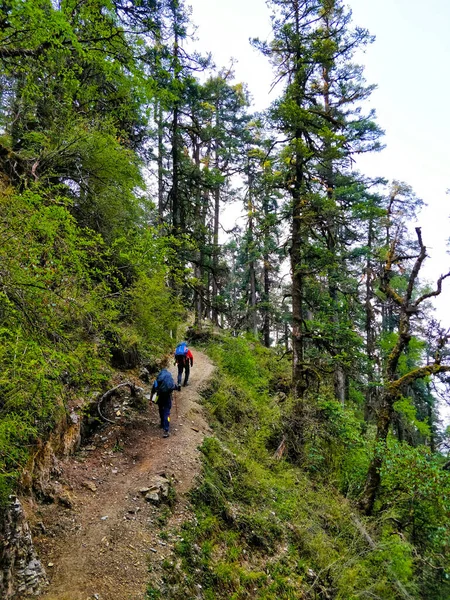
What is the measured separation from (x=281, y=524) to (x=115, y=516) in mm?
3531

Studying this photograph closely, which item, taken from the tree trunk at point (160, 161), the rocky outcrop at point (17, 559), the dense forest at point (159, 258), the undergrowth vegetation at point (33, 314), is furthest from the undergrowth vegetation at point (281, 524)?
the tree trunk at point (160, 161)

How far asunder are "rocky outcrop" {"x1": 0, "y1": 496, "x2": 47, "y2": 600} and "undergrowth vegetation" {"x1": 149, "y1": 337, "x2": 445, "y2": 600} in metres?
1.48

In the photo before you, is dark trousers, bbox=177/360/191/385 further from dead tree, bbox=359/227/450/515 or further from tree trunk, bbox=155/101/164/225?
tree trunk, bbox=155/101/164/225

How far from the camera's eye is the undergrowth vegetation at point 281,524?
17.6 feet

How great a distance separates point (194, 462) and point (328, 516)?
366cm

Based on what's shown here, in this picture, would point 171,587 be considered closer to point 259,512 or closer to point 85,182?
point 259,512

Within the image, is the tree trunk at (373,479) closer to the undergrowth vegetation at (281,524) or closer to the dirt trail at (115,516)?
the undergrowth vegetation at (281,524)

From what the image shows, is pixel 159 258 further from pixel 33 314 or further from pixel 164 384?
pixel 33 314

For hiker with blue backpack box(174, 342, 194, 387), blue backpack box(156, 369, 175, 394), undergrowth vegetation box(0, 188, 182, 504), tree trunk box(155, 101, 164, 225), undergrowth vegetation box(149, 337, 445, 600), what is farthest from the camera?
tree trunk box(155, 101, 164, 225)

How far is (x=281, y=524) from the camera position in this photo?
22.7 feet

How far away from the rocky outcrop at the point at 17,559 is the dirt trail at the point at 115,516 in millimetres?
210

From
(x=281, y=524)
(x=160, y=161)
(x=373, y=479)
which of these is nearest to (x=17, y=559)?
(x=281, y=524)

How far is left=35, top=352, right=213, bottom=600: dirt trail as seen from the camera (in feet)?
14.0

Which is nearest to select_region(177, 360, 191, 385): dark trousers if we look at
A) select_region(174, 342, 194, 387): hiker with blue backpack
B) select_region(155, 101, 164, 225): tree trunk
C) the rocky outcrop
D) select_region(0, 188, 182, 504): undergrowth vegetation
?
select_region(174, 342, 194, 387): hiker with blue backpack
